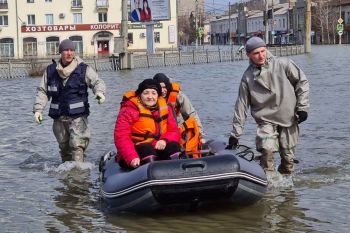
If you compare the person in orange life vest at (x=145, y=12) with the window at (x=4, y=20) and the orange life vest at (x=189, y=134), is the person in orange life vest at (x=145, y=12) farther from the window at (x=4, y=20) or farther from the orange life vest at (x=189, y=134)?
the orange life vest at (x=189, y=134)

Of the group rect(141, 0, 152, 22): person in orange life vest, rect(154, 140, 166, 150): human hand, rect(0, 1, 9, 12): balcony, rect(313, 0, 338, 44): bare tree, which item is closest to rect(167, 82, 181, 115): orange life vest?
rect(154, 140, 166, 150): human hand

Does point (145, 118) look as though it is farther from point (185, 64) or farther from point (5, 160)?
point (185, 64)

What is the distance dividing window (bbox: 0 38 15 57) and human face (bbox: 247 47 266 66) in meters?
62.9

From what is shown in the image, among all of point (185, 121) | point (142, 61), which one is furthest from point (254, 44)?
point (142, 61)

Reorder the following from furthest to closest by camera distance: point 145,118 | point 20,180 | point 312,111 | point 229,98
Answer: point 229,98 → point 312,111 → point 20,180 → point 145,118

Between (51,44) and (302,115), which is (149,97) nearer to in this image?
(302,115)

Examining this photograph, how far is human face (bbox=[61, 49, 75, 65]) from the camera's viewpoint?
8656 millimetres

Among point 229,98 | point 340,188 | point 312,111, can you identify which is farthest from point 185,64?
point 340,188

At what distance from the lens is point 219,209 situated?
6.91 metres

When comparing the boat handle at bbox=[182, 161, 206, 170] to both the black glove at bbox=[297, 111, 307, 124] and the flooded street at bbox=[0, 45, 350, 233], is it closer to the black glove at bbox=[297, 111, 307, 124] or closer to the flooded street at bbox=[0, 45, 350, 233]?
the flooded street at bbox=[0, 45, 350, 233]

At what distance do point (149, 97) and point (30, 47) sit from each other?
64.4m

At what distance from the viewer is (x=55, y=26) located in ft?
230

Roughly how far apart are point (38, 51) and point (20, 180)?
61834 mm

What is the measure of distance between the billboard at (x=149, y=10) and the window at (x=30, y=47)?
70.6ft
